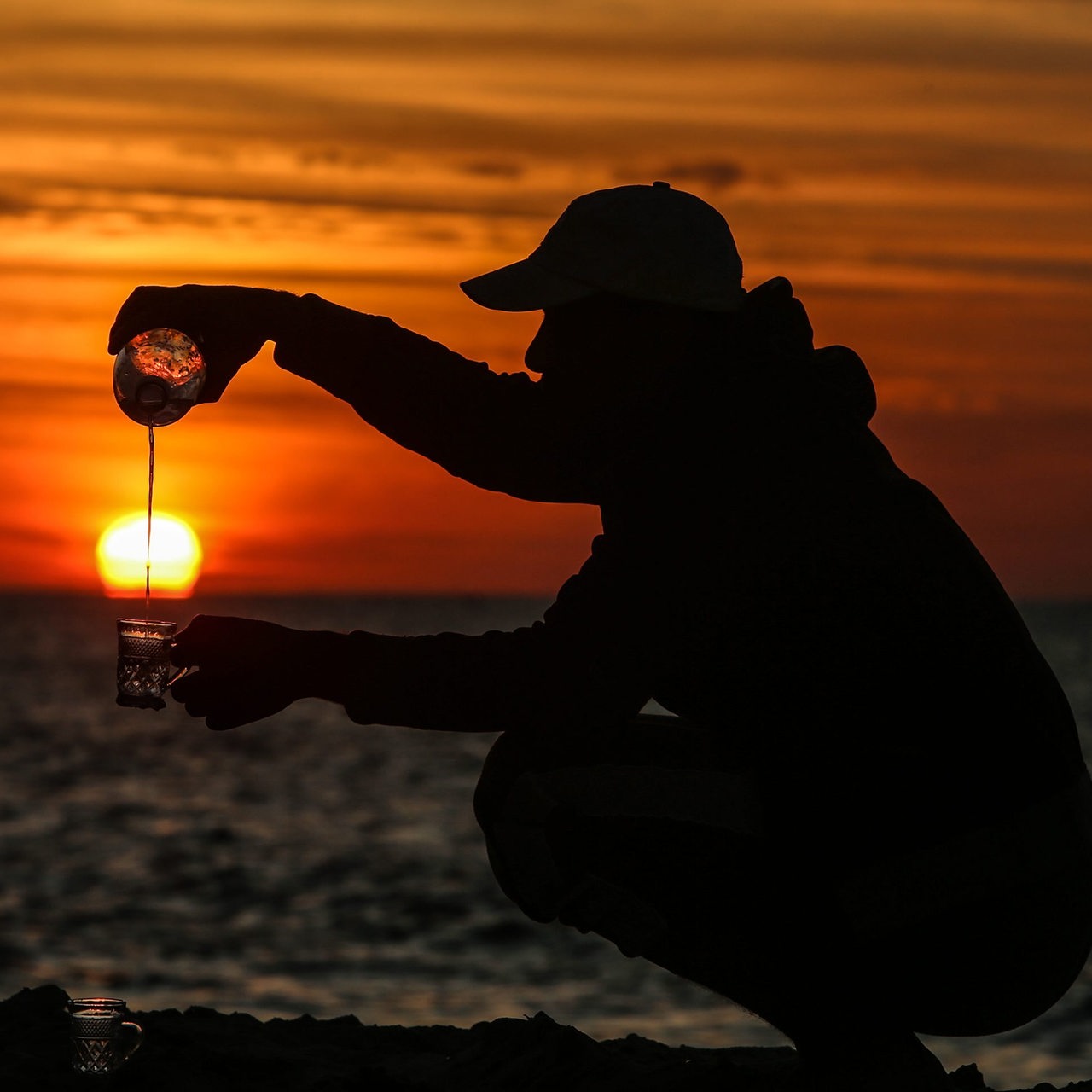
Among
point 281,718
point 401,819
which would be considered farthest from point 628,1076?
point 281,718

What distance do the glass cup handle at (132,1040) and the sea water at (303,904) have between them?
281 inches

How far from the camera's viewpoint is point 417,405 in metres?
4.68

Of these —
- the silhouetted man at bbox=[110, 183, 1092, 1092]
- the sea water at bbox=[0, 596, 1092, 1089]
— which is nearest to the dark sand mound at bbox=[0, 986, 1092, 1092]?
the silhouetted man at bbox=[110, 183, 1092, 1092]

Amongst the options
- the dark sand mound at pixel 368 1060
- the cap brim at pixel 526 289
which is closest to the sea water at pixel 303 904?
the dark sand mound at pixel 368 1060

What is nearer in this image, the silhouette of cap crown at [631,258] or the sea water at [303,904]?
the silhouette of cap crown at [631,258]

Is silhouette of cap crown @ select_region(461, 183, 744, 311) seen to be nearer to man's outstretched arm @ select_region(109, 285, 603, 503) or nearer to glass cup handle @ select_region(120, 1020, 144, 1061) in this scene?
man's outstretched arm @ select_region(109, 285, 603, 503)

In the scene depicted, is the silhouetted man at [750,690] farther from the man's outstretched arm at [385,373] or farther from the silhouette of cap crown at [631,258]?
the man's outstretched arm at [385,373]

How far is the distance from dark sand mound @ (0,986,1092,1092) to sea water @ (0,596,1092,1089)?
6.08 meters

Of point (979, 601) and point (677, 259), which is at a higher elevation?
point (677, 259)

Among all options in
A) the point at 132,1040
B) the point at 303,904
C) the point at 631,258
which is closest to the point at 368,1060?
the point at 132,1040

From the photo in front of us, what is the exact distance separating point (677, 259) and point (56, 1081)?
108 inches

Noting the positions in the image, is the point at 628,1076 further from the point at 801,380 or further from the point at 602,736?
the point at 801,380

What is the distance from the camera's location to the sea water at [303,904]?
49.8 feet

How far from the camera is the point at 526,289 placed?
421 centimetres
